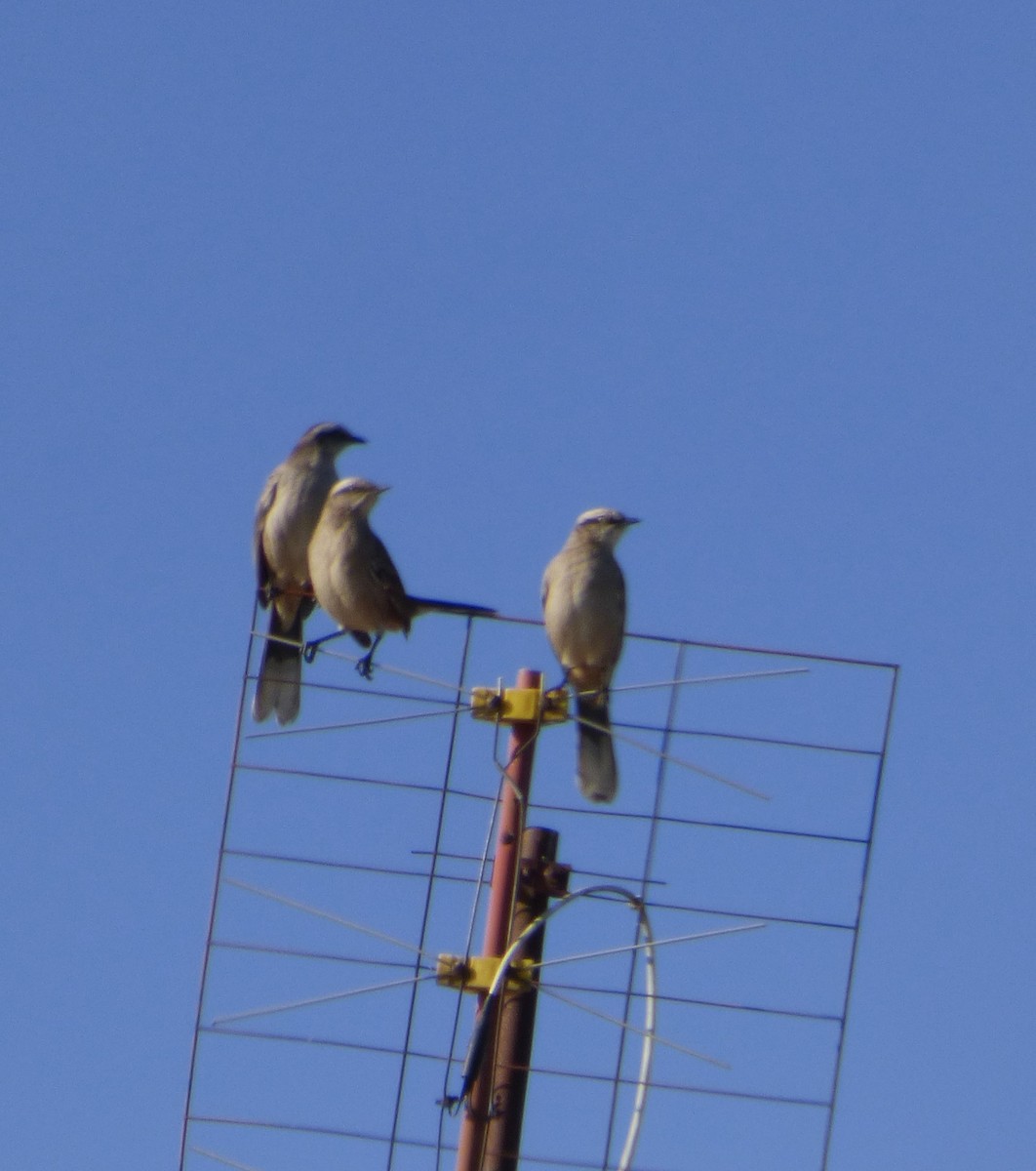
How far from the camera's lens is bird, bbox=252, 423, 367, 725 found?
8406mm

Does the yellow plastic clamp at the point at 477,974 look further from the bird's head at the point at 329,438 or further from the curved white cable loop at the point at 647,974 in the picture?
the bird's head at the point at 329,438

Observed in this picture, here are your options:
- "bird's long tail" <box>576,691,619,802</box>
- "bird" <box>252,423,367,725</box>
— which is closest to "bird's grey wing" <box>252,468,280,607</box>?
"bird" <box>252,423,367,725</box>

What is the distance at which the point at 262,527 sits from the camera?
880 centimetres

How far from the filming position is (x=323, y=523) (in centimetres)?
800

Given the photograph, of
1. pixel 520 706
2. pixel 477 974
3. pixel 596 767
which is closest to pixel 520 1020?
pixel 477 974

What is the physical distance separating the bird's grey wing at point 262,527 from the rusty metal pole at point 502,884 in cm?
353

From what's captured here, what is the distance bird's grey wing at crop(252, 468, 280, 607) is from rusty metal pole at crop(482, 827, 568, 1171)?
3712 mm

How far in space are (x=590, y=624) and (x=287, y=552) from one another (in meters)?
1.80

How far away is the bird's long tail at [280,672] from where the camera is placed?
7.89m

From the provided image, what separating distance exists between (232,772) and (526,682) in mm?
778

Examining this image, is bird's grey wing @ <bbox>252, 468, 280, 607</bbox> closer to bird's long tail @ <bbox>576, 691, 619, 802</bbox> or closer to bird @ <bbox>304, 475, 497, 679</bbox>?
bird @ <bbox>304, 475, 497, 679</bbox>

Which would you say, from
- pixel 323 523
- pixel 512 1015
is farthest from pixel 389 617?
Result: pixel 512 1015

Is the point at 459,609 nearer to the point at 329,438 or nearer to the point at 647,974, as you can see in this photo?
the point at 647,974

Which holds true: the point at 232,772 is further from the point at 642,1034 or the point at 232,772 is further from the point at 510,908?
the point at 642,1034
